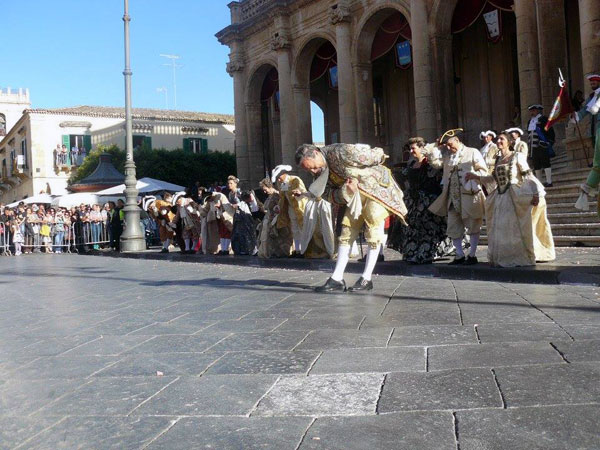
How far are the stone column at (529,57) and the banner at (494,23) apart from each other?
3673mm

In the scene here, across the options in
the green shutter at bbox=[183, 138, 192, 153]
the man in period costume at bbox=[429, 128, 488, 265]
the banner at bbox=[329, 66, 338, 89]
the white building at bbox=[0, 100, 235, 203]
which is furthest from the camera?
the green shutter at bbox=[183, 138, 192, 153]

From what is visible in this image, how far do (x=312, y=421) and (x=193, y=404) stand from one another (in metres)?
0.65

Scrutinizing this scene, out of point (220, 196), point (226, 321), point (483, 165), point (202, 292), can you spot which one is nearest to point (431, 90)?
point (220, 196)

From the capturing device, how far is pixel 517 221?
327 inches

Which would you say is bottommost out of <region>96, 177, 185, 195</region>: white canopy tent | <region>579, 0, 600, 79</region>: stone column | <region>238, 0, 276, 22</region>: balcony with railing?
<region>96, 177, 185, 195</region>: white canopy tent

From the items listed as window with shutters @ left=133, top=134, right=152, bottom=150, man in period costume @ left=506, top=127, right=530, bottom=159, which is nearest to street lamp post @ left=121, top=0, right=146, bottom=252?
man in period costume @ left=506, top=127, right=530, bottom=159

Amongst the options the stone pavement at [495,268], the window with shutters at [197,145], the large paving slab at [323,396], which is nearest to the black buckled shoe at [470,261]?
the stone pavement at [495,268]

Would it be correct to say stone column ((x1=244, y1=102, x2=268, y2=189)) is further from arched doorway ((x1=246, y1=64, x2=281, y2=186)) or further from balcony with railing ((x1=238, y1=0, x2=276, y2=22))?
balcony with railing ((x1=238, y1=0, x2=276, y2=22))

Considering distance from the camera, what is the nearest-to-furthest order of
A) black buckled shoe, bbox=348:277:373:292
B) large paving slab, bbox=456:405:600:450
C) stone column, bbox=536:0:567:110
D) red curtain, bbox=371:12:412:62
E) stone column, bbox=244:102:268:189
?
1. large paving slab, bbox=456:405:600:450
2. black buckled shoe, bbox=348:277:373:292
3. stone column, bbox=536:0:567:110
4. red curtain, bbox=371:12:412:62
5. stone column, bbox=244:102:268:189

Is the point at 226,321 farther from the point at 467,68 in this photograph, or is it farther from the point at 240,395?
the point at 467,68

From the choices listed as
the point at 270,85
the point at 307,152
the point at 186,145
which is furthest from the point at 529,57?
the point at 186,145

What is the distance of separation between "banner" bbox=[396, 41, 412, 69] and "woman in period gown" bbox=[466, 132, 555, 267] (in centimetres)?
1563

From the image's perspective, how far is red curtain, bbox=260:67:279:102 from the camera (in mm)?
29156

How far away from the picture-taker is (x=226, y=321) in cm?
552
